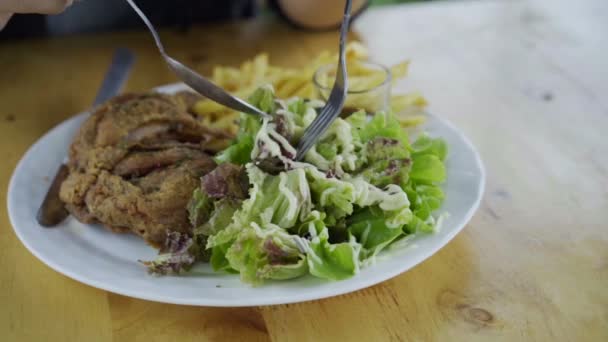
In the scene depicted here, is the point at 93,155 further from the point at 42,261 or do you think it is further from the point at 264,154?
the point at 264,154

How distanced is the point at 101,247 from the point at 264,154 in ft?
2.08

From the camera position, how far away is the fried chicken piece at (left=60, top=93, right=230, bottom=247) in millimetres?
2172

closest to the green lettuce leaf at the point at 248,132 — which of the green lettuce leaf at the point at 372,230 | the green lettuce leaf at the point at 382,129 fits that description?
the green lettuce leaf at the point at 382,129

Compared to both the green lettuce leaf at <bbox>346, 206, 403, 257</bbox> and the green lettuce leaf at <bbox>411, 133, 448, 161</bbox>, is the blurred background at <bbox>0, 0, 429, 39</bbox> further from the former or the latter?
the green lettuce leaf at <bbox>346, 206, 403, 257</bbox>

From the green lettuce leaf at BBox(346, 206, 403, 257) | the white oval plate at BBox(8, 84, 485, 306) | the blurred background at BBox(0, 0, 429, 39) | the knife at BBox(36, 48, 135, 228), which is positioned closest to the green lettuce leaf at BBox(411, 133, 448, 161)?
the white oval plate at BBox(8, 84, 485, 306)

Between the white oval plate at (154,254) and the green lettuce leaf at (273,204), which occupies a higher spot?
the green lettuce leaf at (273,204)

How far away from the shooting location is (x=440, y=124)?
2.81 metres

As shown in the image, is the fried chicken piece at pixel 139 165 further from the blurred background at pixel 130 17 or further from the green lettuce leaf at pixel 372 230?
the blurred background at pixel 130 17

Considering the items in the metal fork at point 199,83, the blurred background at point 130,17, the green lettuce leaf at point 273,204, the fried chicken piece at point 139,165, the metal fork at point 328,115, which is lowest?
the blurred background at point 130,17

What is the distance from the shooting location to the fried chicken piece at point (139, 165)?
217 cm

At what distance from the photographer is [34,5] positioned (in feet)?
7.00

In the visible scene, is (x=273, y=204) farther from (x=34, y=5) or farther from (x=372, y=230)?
(x=34, y=5)

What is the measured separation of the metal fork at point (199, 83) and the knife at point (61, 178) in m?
0.71

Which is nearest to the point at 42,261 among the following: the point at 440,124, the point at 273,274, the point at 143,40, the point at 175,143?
the point at 175,143
